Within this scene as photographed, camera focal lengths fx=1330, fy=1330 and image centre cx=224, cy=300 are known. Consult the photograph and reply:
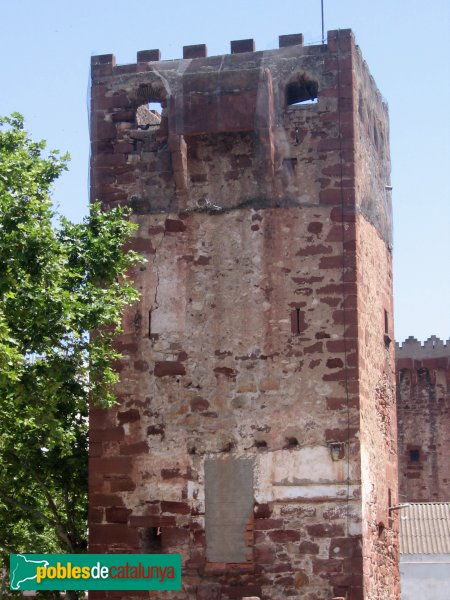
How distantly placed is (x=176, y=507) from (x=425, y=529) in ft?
63.1

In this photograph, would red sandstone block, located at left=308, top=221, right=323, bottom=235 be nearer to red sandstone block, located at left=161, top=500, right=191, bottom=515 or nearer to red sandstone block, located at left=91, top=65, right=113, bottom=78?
red sandstone block, located at left=91, top=65, right=113, bottom=78

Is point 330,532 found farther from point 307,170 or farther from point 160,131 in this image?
point 160,131

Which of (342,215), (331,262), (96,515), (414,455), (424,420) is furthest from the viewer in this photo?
(424,420)

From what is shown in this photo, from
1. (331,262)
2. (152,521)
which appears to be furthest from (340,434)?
(152,521)

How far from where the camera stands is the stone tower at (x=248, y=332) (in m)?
16.8

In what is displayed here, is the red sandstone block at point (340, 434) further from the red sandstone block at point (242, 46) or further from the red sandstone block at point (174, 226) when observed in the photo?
the red sandstone block at point (242, 46)

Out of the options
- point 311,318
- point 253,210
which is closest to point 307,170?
point 253,210

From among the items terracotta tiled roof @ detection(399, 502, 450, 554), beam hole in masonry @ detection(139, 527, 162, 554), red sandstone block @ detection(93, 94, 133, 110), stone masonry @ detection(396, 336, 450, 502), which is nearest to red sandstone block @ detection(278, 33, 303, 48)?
red sandstone block @ detection(93, 94, 133, 110)

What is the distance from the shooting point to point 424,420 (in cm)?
4275

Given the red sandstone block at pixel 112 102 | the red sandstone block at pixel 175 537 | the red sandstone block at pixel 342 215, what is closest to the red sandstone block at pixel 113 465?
the red sandstone block at pixel 175 537

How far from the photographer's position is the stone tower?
16.8 metres

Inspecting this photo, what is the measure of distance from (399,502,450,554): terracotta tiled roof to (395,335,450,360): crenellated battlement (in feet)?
26.0

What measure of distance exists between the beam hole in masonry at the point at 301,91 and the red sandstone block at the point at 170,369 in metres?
3.87

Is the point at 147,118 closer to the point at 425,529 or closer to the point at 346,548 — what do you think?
the point at 346,548
